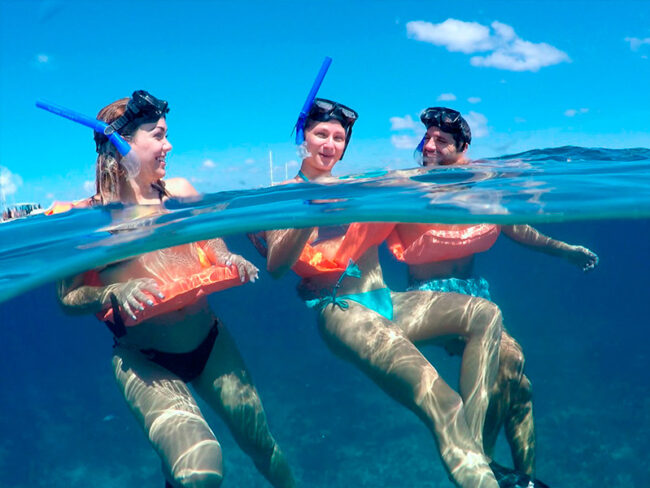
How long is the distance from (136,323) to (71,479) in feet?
38.2

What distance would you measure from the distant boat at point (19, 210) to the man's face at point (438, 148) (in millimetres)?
7978

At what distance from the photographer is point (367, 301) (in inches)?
205

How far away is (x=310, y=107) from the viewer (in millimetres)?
5723

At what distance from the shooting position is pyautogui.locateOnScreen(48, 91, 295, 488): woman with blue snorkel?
419 cm

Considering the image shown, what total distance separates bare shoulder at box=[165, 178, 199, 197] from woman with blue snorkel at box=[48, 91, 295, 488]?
0.46 meters

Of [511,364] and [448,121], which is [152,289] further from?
[448,121]

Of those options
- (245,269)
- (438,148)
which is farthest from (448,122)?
(245,269)

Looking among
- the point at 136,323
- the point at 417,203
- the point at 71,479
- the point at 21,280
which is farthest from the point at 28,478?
the point at 417,203

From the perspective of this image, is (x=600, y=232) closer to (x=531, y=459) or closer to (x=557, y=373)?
(x=557, y=373)

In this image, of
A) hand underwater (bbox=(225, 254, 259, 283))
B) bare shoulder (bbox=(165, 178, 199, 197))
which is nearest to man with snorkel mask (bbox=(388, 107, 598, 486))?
hand underwater (bbox=(225, 254, 259, 283))

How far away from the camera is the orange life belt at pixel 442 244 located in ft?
19.1

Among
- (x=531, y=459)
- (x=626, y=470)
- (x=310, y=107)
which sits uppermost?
(x=310, y=107)

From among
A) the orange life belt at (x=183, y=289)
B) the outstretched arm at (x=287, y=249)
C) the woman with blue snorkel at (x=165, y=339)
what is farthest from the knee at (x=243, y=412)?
the outstretched arm at (x=287, y=249)

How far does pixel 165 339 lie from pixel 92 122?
228 cm
